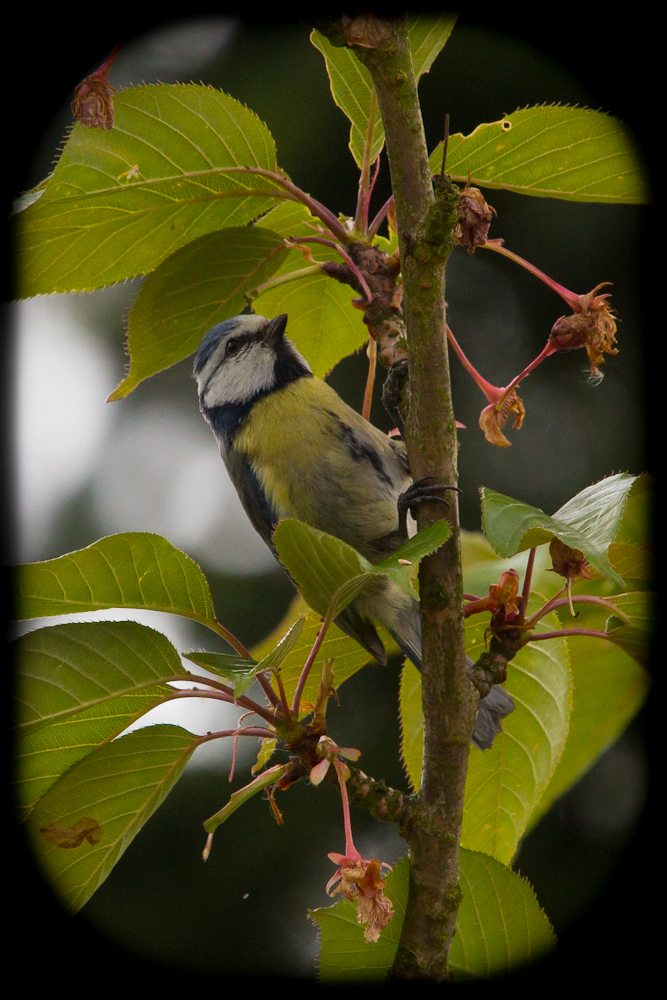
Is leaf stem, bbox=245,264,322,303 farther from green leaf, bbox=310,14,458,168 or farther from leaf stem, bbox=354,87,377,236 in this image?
green leaf, bbox=310,14,458,168

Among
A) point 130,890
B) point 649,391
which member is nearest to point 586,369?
point 649,391

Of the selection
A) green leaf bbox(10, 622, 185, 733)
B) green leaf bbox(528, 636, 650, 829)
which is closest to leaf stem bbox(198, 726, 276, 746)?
green leaf bbox(10, 622, 185, 733)

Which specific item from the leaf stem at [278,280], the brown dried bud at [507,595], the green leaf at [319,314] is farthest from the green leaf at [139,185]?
the brown dried bud at [507,595]

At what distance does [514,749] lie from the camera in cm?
146

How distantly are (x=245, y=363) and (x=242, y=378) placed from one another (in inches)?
1.6

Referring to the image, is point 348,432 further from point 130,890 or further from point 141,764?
point 130,890

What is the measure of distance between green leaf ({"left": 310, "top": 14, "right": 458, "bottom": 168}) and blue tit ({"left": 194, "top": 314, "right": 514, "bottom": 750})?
53 centimetres

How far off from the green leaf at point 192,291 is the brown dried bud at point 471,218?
1.09 ft

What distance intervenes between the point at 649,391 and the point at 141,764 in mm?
1065

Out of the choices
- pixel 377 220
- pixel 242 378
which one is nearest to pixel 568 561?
pixel 377 220

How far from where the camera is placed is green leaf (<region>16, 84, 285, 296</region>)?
1.29m

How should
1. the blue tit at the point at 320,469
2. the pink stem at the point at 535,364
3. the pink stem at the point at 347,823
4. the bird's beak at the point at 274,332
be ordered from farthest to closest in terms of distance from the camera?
the bird's beak at the point at 274,332 → the blue tit at the point at 320,469 → the pink stem at the point at 535,364 → the pink stem at the point at 347,823

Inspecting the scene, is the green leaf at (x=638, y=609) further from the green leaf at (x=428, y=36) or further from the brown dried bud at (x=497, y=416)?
the green leaf at (x=428, y=36)

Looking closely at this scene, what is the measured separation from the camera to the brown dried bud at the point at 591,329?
1292 millimetres
